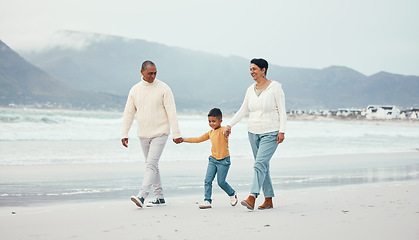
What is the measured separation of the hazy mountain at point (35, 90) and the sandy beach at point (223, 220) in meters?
116

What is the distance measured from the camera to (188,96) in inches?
7515

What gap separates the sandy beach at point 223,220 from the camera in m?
4.40

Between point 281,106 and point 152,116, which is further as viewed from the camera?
point 152,116

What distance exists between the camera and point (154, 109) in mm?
6074

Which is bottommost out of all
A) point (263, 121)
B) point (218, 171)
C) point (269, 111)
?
point (218, 171)

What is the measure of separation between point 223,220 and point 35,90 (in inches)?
5181

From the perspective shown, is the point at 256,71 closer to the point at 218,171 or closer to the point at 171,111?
the point at 171,111

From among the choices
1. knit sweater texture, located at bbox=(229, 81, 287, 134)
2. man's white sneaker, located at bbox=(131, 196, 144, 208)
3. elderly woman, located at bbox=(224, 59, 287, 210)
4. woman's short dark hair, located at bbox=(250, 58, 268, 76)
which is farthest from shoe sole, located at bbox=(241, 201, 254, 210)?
woman's short dark hair, located at bbox=(250, 58, 268, 76)

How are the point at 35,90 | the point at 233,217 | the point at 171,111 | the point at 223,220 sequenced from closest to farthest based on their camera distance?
the point at 223,220, the point at 233,217, the point at 171,111, the point at 35,90

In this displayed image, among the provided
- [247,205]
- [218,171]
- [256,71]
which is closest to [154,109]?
[218,171]

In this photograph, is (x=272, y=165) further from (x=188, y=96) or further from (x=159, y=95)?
(x=188, y=96)

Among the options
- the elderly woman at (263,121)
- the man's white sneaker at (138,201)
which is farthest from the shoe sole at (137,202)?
the elderly woman at (263,121)

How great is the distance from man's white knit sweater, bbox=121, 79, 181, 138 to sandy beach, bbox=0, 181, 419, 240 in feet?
3.09

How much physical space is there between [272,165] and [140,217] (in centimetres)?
772
